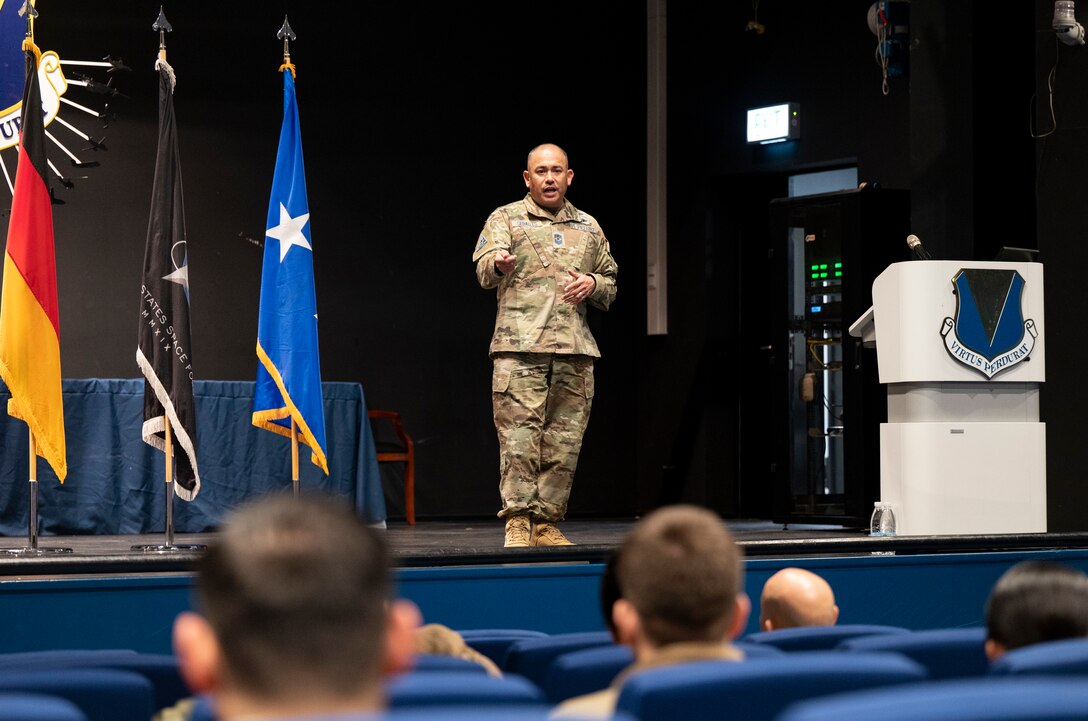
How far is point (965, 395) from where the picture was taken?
5.48 metres

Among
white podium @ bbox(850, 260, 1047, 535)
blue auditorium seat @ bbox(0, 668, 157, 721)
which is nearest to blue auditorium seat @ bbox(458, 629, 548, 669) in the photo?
blue auditorium seat @ bbox(0, 668, 157, 721)

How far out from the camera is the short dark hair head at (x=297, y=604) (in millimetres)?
989

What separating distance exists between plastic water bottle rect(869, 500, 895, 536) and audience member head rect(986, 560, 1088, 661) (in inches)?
144

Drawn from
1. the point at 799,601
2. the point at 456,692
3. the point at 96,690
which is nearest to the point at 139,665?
the point at 96,690

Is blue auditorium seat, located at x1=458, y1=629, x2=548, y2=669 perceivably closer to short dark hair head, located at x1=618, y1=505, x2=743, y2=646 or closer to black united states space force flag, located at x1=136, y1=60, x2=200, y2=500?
short dark hair head, located at x1=618, y1=505, x2=743, y2=646

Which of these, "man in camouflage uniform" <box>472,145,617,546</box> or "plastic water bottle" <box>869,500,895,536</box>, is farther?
"plastic water bottle" <box>869,500,895,536</box>

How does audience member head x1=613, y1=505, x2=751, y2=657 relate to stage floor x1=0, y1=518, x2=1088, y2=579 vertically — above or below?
above

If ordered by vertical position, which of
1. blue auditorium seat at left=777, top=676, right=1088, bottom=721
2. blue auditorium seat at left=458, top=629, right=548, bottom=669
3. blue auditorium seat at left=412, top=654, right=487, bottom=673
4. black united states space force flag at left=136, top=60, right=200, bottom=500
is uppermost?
black united states space force flag at left=136, top=60, right=200, bottom=500

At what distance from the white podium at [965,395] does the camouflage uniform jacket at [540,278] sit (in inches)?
47.3

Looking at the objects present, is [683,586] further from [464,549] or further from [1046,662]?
[464,549]

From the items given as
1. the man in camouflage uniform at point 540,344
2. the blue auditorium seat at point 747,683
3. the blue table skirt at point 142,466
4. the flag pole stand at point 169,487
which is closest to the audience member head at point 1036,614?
the blue auditorium seat at point 747,683

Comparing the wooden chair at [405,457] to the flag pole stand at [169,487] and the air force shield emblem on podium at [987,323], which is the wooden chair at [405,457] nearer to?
the flag pole stand at [169,487]

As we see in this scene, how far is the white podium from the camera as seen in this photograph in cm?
541

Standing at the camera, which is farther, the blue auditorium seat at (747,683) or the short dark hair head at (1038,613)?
the short dark hair head at (1038,613)
